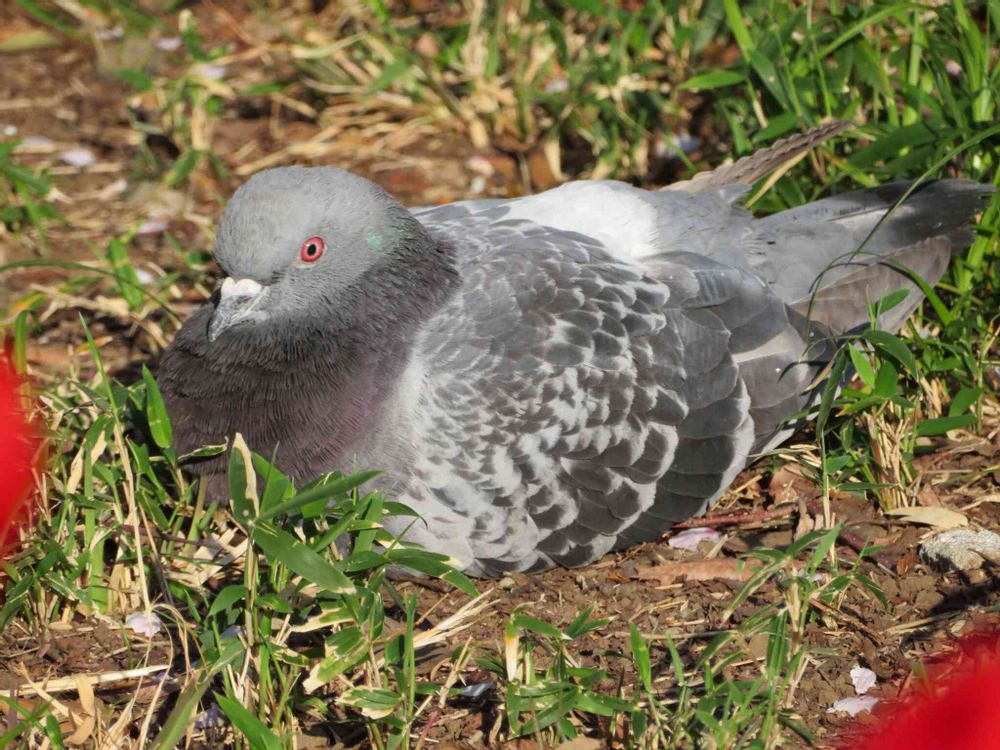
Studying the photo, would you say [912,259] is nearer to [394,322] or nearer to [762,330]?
[762,330]

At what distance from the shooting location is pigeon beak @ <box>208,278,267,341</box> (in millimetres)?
4836

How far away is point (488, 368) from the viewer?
4977 mm

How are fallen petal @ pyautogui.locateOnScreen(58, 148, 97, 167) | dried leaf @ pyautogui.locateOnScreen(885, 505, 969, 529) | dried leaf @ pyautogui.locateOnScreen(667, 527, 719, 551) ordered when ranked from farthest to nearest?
1. fallen petal @ pyautogui.locateOnScreen(58, 148, 97, 167)
2. dried leaf @ pyautogui.locateOnScreen(667, 527, 719, 551)
3. dried leaf @ pyautogui.locateOnScreen(885, 505, 969, 529)

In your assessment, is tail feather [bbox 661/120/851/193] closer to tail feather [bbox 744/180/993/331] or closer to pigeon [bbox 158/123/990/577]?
tail feather [bbox 744/180/993/331]

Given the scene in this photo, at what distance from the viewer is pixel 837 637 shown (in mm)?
4500

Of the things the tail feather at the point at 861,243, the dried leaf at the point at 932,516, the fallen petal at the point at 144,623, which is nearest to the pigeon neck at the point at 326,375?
the fallen petal at the point at 144,623

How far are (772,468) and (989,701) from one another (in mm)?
3845

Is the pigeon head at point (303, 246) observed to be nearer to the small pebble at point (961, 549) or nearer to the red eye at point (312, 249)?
the red eye at point (312, 249)

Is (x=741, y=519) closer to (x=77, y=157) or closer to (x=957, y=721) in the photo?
(x=957, y=721)

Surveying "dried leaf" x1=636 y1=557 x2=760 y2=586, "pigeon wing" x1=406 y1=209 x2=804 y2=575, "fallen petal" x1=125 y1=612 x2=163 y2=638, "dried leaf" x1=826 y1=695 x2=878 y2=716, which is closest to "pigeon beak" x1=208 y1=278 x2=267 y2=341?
"pigeon wing" x1=406 y1=209 x2=804 y2=575

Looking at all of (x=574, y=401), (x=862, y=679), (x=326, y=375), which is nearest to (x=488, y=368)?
(x=574, y=401)

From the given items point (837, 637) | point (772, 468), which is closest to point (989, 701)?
point (837, 637)

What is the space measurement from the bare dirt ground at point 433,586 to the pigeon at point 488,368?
23 centimetres

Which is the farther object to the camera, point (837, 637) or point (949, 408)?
point (949, 408)
